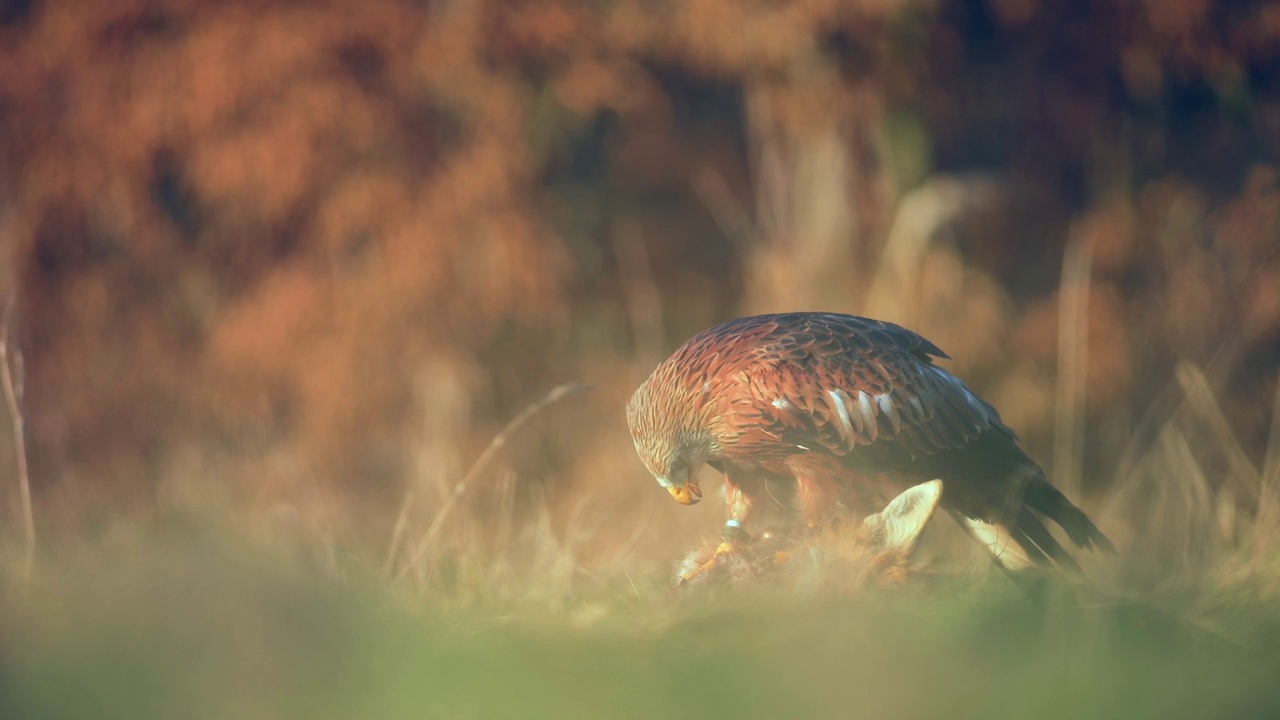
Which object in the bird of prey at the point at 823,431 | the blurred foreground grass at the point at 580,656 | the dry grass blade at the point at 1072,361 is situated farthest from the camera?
the dry grass blade at the point at 1072,361

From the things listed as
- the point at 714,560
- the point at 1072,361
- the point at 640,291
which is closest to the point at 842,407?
the point at 714,560

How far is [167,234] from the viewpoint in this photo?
17.4 ft

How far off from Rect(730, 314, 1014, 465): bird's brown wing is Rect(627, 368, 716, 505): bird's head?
0.24 ft

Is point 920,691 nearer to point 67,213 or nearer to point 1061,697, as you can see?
point 1061,697

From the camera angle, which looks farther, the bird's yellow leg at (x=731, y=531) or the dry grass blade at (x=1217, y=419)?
the dry grass blade at (x=1217, y=419)

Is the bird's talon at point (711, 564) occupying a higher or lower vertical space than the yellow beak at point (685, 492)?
higher

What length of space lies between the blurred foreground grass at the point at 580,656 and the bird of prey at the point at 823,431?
758 mm

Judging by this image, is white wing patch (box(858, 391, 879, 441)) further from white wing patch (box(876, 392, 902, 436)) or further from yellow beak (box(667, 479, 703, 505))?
yellow beak (box(667, 479, 703, 505))

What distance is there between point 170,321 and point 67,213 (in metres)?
0.70

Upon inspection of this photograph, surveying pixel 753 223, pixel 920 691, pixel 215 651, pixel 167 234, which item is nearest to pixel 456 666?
pixel 215 651

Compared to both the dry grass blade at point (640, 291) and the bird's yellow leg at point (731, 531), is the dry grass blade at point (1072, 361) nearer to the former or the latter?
the bird's yellow leg at point (731, 531)

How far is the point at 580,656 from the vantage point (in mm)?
785

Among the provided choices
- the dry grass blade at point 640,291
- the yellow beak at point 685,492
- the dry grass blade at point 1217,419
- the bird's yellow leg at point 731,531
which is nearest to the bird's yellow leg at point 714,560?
the bird's yellow leg at point 731,531

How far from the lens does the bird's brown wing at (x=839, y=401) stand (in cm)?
164
